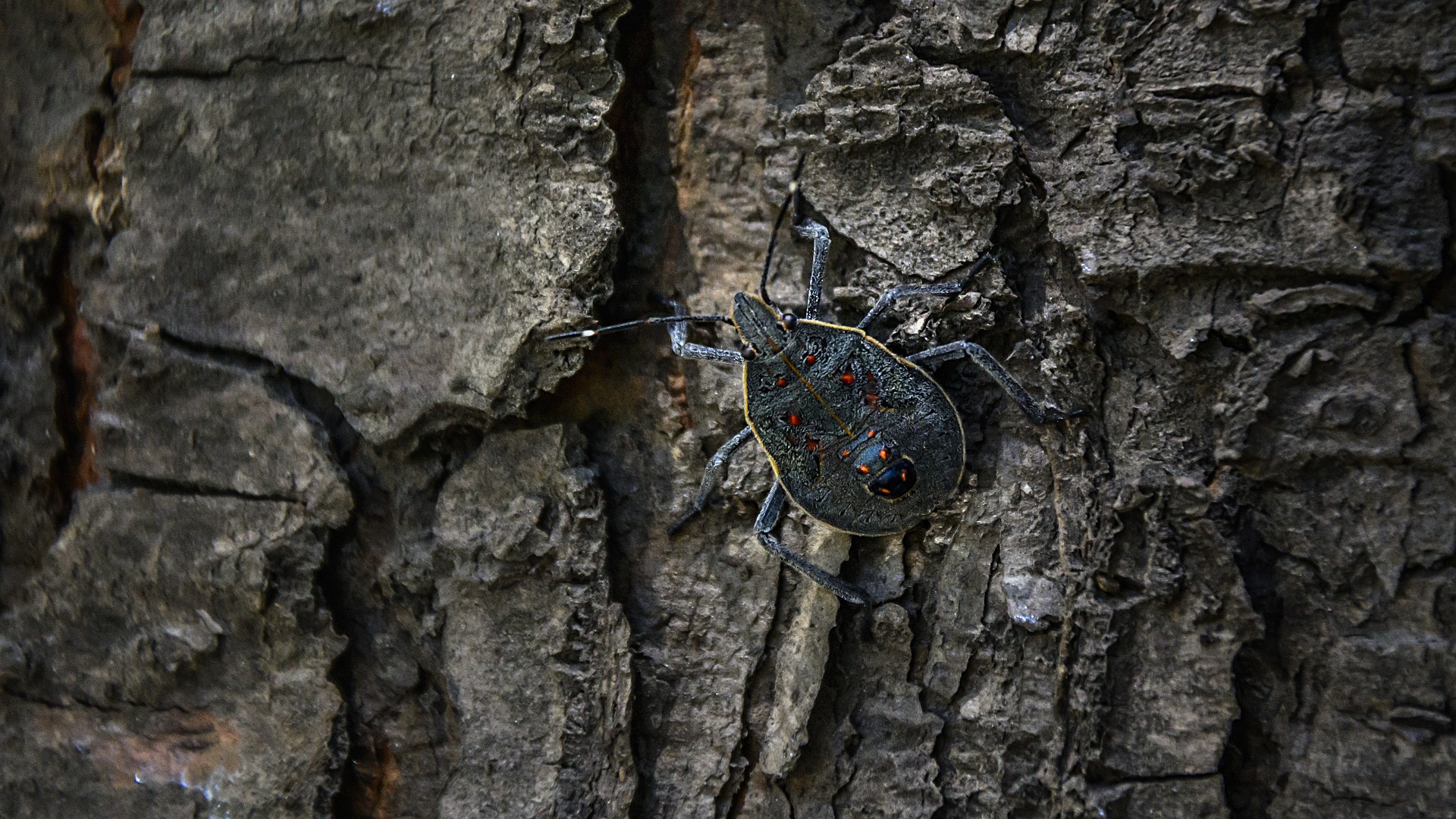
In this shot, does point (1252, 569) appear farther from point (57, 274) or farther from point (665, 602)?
point (57, 274)

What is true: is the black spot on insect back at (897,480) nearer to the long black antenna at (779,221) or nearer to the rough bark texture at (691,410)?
the rough bark texture at (691,410)

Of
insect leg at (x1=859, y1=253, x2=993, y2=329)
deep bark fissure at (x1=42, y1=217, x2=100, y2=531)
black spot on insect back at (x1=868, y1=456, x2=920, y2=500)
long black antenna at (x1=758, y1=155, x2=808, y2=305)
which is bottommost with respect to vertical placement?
deep bark fissure at (x1=42, y1=217, x2=100, y2=531)

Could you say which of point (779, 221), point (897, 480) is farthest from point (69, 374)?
point (897, 480)

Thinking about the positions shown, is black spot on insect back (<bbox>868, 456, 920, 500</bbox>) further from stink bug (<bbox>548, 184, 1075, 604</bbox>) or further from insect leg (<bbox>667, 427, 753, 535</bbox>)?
insect leg (<bbox>667, 427, 753, 535</bbox>)

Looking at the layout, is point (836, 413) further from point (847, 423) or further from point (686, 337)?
point (686, 337)

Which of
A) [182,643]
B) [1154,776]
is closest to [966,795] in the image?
[1154,776]

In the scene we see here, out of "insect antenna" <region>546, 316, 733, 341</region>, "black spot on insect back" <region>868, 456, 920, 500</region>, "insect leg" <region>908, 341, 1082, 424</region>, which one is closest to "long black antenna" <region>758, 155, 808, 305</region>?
"insect antenna" <region>546, 316, 733, 341</region>
